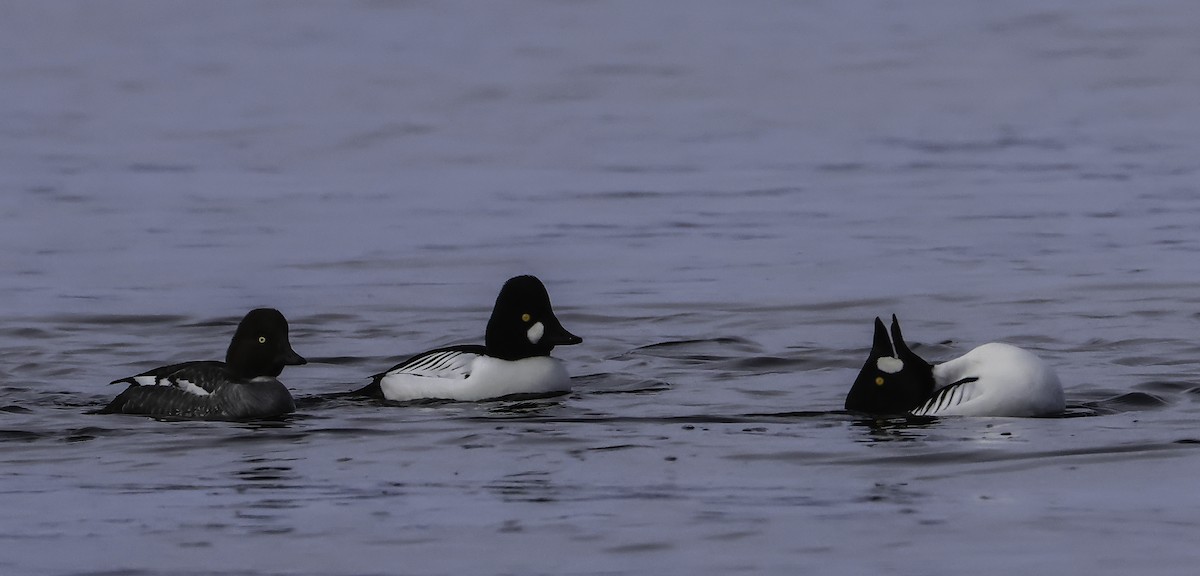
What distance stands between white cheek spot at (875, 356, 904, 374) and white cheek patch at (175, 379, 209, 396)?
13.0ft

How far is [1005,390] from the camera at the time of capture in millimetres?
12422

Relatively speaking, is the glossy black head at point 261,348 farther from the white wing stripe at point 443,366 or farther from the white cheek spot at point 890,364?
the white cheek spot at point 890,364

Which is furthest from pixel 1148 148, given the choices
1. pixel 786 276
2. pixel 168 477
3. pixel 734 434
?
pixel 168 477

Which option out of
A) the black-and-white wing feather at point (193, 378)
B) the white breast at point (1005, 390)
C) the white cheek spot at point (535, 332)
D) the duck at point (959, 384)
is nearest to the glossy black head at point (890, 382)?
the duck at point (959, 384)

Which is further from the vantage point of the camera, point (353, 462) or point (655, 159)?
point (655, 159)

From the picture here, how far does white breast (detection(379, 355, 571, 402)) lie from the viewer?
44.9 feet

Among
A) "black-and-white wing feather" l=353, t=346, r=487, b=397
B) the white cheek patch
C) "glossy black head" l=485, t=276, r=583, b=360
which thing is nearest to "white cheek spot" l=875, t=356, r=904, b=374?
"glossy black head" l=485, t=276, r=583, b=360

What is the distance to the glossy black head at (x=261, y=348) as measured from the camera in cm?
1318

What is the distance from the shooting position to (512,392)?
13953mm

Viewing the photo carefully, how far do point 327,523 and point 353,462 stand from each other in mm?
1640

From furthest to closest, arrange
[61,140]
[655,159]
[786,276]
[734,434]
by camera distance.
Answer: [61,140] → [655,159] → [786,276] → [734,434]

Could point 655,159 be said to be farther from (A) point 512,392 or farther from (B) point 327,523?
(B) point 327,523

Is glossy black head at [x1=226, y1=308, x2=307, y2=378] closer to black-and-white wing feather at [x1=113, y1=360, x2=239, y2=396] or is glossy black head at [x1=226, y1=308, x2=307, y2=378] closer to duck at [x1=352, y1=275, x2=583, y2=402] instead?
black-and-white wing feather at [x1=113, y1=360, x2=239, y2=396]

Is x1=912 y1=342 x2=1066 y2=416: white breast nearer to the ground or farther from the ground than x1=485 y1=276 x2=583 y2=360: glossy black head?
nearer to the ground
